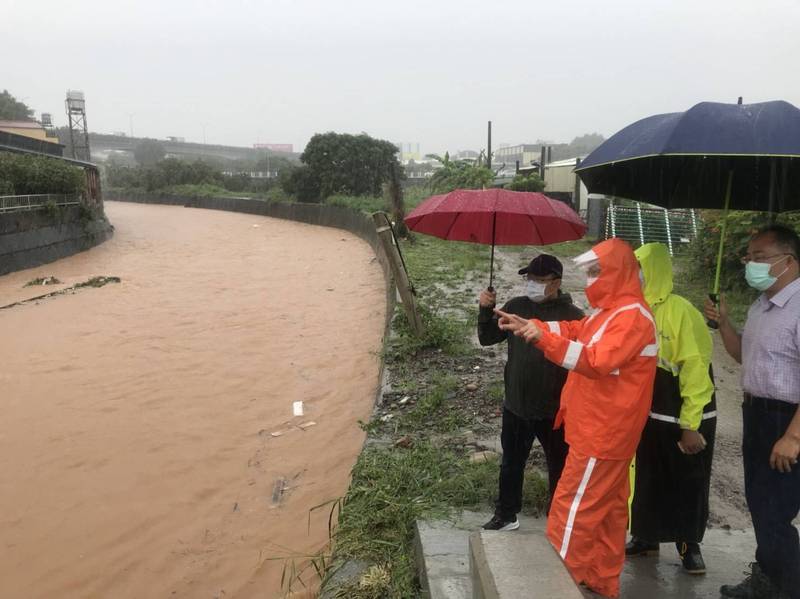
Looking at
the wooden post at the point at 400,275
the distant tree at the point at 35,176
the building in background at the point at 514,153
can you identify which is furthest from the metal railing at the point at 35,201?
the building in background at the point at 514,153

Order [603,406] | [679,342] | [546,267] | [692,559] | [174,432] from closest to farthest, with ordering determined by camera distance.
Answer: [603,406] → [679,342] → [692,559] → [546,267] → [174,432]

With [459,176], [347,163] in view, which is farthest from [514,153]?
[459,176]

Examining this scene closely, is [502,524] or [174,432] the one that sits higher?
[502,524]

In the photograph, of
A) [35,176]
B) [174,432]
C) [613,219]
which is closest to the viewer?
[174,432]

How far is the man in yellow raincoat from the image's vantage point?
238 centimetres

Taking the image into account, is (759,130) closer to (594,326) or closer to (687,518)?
(594,326)

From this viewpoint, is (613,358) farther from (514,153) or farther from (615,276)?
(514,153)

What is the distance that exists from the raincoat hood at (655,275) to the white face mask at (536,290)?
50 centimetres

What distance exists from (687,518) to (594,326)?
95 cm

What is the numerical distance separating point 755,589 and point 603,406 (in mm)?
942

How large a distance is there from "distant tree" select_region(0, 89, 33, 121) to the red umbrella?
58062 millimetres

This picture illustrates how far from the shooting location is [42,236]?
55.1 feet

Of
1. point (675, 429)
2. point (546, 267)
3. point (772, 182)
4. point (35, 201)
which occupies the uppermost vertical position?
point (772, 182)

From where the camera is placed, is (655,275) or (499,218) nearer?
(655,275)
